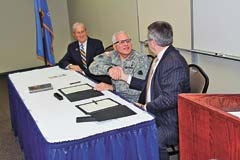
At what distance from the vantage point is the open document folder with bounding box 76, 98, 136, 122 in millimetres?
1967

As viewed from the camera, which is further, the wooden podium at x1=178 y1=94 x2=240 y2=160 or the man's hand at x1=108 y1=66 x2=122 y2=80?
the man's hand at x1=108 y1=66 x2=122 y2=80

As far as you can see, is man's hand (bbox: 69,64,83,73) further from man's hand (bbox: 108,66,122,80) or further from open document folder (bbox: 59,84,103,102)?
man's hand (bbox: 108,66,122,80)

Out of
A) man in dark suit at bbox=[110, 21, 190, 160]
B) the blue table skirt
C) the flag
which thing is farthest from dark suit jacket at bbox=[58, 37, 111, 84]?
the blue table skirt

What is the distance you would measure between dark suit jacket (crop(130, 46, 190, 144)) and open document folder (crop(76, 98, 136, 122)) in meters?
0.22

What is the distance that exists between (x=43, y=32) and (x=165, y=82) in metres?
3.28

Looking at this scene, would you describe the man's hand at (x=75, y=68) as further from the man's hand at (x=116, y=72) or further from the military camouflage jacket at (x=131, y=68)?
the man's hand at (x=116, y=72)

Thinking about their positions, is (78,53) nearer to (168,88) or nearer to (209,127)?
(168,88)

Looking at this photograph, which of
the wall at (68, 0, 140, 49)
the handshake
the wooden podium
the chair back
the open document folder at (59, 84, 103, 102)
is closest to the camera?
the wooden podium

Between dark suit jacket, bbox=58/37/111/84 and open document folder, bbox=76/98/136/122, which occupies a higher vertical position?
dark suit jacket, bbox=58/37/111/84

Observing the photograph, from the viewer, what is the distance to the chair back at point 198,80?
7.42ft

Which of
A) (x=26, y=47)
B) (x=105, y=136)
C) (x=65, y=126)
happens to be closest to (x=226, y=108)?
(x=105, y=136)

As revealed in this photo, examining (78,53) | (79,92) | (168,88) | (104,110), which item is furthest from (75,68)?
(168,88)

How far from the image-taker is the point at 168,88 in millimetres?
2105

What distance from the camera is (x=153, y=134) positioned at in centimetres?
194
